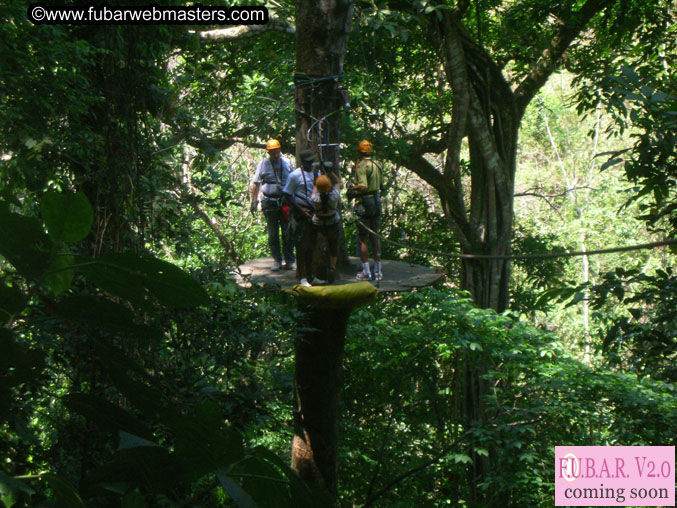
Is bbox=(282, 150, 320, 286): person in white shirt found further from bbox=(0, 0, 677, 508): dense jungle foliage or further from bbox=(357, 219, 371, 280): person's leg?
bbox=(357, 219, 371, 280): person's leg

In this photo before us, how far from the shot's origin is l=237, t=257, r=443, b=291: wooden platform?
16.4ft

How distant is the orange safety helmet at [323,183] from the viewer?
4.05 metres

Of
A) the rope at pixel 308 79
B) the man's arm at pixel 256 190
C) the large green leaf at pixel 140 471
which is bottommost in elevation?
the large green leaf at pixel 140 471

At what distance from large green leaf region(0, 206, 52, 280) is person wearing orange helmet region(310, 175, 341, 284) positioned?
3519mm

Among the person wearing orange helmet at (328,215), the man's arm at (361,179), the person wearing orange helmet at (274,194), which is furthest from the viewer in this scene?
the person wearing orange helmet at (274,194)

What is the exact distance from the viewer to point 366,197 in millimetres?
5633

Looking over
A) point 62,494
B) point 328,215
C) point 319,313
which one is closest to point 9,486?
point 62,494

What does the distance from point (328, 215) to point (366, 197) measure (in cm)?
130

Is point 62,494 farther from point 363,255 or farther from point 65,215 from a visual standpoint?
point 363,255

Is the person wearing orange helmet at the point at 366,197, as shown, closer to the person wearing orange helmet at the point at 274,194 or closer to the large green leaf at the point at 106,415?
the person wearing orange helmet at the point at 274,194

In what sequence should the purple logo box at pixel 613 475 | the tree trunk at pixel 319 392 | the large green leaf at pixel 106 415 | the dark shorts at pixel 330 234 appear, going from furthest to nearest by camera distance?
the dark shorts at pixel 330 234
the purple logo box at pixel 613 475
the tree trunk at pixel 319 392
the large green leaf at pixel 106 415

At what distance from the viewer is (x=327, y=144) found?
13.6 ft

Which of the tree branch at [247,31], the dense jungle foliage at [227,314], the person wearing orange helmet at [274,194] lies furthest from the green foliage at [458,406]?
the tree branch at [247,31]

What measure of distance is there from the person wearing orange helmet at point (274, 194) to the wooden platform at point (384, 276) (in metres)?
0.17
